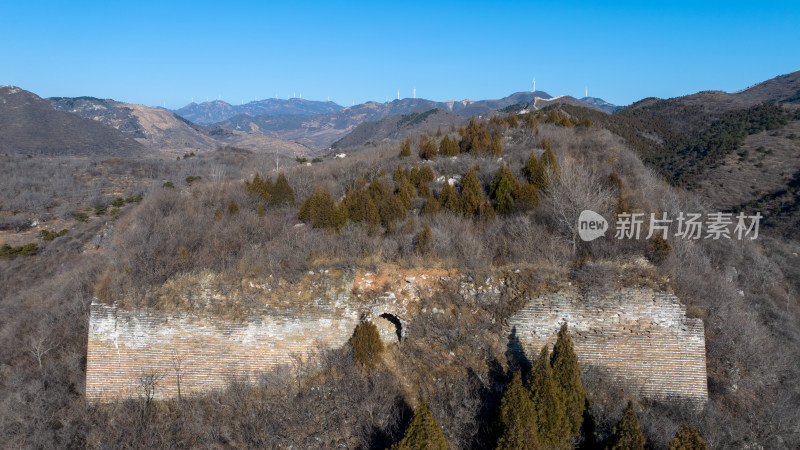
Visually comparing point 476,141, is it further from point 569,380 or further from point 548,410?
point 548,410

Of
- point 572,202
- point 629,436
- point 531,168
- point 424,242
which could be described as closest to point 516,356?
point 629,436

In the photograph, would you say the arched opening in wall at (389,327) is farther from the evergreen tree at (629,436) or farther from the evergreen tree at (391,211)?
the evergreen tree at (629,436)

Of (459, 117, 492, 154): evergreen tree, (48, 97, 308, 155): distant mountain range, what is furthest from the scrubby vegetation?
(48, 97, 308, 155): distant mountain range

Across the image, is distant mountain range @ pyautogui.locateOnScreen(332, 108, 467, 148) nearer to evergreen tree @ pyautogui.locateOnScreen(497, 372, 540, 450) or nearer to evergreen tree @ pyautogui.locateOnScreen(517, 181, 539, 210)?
evergreen tree @ pyautogui.locateOnScreen(517, 181, 539, 210)

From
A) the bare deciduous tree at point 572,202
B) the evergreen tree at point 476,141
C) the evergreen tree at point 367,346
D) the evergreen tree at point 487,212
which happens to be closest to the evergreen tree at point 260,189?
the evergreen tree at point 487,212

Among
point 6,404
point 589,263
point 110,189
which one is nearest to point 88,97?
point 110,189

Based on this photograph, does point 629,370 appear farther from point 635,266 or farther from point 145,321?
point 145,321
